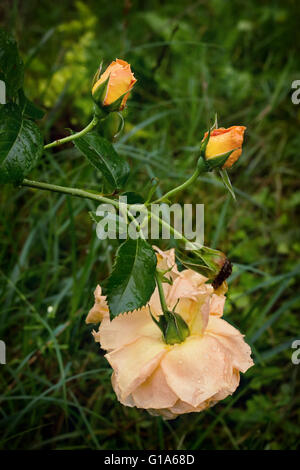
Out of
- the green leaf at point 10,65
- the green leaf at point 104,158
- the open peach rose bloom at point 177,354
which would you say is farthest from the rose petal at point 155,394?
the green leaf at point 10,65

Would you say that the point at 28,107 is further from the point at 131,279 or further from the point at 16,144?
the point at 131,279

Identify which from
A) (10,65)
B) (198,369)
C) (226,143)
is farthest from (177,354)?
(10,65)

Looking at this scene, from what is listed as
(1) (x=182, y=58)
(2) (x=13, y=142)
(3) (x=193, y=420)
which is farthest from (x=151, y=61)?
(2) (x=13, y=142)

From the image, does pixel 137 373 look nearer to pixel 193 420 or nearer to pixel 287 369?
pixel 193 420

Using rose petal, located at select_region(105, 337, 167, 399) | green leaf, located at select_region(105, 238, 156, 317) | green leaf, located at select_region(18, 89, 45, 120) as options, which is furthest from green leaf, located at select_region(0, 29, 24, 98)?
rose petal, located at select_region(105, 337, 167, 399)

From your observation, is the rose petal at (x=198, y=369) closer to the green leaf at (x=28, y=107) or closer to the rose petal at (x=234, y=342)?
the rose petal at (x=234, y=342)

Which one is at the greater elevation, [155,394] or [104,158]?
[104,158]

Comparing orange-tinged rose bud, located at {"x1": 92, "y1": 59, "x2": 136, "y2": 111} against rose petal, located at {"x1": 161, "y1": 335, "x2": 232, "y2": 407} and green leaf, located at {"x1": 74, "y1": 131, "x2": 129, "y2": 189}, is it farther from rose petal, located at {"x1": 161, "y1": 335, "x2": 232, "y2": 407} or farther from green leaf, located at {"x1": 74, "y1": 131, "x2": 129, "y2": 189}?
rose petal, located at {"x1": 161, "y1": 335, "x2": 232, "y2": 407}

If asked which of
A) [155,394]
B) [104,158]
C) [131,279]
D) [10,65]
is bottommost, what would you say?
[155,394]
